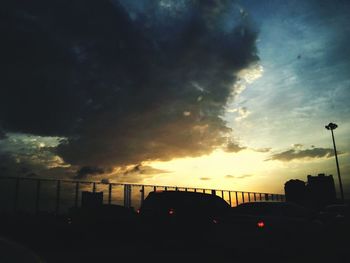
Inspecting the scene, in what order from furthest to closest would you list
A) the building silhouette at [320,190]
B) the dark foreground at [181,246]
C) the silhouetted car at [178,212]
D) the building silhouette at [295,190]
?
1. the building silhouette at [320,190]
2. the building silhouette at [295,190]
3. the silhouetted car at [178,212]
4. the dark foreground at [181,246]

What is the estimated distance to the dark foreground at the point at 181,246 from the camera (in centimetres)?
912

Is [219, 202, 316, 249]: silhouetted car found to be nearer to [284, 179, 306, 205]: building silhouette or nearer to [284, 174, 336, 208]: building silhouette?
[284, 174, 336, 208]: building silhouette

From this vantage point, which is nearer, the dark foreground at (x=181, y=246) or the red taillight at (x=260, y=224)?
the dark foreground at (x=181, y=246)

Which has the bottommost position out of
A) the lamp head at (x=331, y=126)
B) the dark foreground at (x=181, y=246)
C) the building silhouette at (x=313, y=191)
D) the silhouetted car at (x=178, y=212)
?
the dark foreground at (x=181, y=246)

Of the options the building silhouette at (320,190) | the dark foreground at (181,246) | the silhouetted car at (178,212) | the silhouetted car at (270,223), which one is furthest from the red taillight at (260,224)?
the building silhouette at (320,190)

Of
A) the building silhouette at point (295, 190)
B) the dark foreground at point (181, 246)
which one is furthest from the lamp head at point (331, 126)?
the dark foreground at point (181, 246)

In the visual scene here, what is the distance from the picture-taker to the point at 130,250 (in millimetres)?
10477

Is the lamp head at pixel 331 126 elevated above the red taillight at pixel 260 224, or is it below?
above

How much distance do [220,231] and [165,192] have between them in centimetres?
273

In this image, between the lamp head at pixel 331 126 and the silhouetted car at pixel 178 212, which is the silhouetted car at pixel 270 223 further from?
the lamp head at pixel 331 126

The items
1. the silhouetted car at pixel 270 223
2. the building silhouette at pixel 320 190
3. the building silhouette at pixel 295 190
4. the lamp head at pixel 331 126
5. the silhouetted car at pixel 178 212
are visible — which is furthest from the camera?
the building silhouette at pixel 320 190

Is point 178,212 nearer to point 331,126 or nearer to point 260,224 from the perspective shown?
point 260,224

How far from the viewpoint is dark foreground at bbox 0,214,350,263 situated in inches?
359

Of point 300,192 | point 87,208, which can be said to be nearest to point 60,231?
point 87,208
